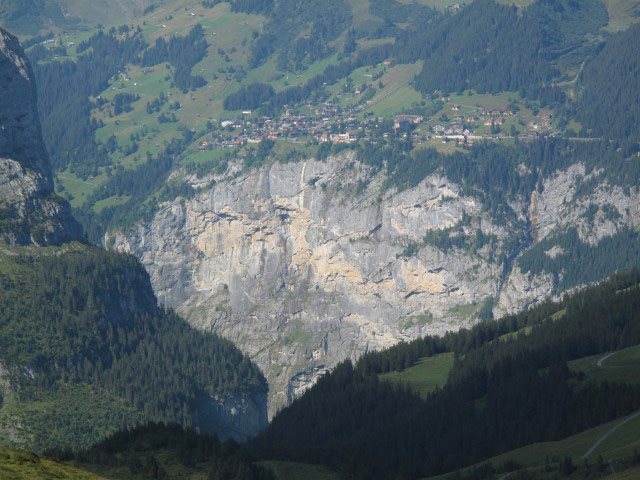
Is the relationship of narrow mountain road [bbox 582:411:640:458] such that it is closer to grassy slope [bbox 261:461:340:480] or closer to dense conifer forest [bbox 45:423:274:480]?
grassy slope [bbox 261:461:340:480]

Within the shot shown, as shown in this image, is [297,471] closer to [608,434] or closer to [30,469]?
[608,434]

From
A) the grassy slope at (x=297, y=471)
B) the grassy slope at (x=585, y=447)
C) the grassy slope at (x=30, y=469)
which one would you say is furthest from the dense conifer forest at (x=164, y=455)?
the grassy slope at (x=585, y=447)

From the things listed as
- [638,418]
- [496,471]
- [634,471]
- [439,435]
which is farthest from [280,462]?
[634,471]

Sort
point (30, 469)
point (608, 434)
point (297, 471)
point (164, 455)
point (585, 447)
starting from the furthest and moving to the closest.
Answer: point (297, 471) < point (608, 434) < point (585, 447) < point (164, 455) < point (30, 469)

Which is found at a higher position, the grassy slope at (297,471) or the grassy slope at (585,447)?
the grassy slope at (297,471)

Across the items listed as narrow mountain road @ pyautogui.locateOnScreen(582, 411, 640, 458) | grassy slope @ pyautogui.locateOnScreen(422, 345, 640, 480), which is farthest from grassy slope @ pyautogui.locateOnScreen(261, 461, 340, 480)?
narrow mountain road @ pyautogui.locateOnScreen(582, 411, 640, 458)

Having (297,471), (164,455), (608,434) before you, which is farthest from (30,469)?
(608,434)

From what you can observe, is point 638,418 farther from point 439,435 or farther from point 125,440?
point 125,440

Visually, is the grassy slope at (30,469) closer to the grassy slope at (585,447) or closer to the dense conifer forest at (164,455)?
the dense conifer forest at (164,455)
